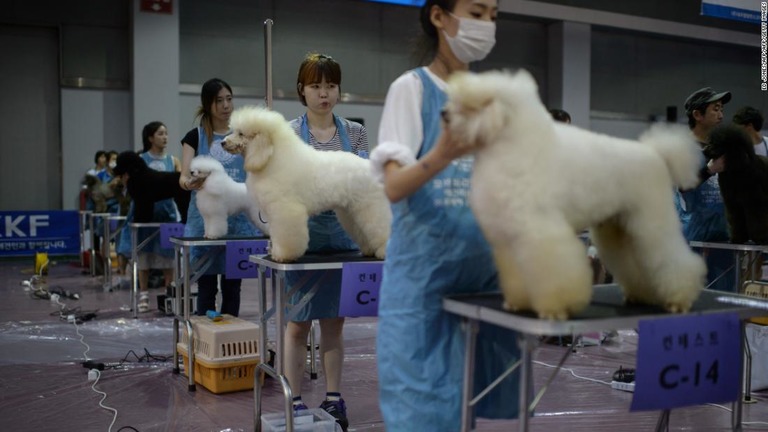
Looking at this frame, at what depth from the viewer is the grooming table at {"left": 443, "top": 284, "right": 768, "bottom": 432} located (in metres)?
1.28

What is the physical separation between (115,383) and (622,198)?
3.12m

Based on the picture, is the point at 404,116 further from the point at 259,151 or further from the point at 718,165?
the point at 718,165

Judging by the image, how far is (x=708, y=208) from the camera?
379 centimetres

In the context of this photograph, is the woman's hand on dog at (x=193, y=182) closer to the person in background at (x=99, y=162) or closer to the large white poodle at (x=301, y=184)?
the large white poodle at (x=301, y=184)

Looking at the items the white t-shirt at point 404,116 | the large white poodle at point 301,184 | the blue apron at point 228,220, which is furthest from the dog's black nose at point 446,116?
the blue apron at point 228,220

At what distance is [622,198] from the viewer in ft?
4.70

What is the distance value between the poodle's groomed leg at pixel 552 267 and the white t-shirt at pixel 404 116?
1.13ft

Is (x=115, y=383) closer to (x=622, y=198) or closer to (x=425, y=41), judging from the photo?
(x=425, y=41)

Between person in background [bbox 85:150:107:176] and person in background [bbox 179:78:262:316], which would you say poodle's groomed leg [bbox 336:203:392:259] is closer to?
person in background [bbox 179:78:262:316]

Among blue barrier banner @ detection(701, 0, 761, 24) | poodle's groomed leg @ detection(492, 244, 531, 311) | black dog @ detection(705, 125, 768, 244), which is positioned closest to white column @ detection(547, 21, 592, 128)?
blue barrier banner @ detection(701, 0, 761, 24)

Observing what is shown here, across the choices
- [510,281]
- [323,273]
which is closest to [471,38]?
[510,281]

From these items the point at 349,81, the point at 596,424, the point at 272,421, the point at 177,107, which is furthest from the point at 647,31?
the point at 272,421

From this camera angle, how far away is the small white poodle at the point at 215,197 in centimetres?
381

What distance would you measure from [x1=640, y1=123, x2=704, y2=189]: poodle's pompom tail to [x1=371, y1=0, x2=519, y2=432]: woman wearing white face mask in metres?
0.41
